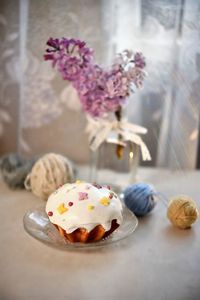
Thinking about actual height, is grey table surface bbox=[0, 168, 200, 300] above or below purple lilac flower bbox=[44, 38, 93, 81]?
below

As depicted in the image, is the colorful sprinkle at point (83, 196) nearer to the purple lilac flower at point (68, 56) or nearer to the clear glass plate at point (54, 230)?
the clear glass plate at point (54, 230)

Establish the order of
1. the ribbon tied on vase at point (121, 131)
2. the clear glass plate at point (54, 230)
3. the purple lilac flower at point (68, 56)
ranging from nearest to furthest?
the clear glass plate at point (54, 230) < the purple lilac flower at point (68, 56) < the ribbon tied on vase at point (121, 131)

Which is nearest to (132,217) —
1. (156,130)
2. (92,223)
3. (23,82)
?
(92,223)

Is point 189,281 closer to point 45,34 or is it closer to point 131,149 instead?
point 131,149

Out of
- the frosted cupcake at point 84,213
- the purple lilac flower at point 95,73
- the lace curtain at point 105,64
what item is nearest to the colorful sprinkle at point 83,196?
the frosted cupcake at point 84,213

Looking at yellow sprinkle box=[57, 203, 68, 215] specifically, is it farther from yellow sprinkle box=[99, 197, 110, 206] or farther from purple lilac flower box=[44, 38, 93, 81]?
purple lilac flower box=[44, 38, 93, 81]

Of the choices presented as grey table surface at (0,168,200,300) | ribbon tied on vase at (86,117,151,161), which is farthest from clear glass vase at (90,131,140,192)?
grey table surface at (0,168,200,300)
